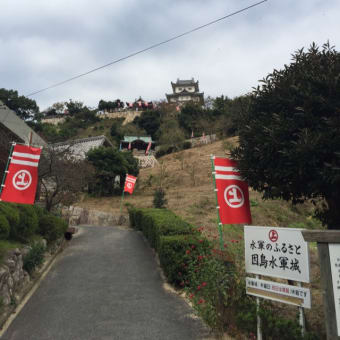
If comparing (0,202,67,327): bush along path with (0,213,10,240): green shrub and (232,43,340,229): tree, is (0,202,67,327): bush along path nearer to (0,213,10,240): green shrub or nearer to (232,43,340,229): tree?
(0,213,10,240): green shrub

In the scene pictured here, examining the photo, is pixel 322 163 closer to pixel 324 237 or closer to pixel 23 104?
pixel 324 237

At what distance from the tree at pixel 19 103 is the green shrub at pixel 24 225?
3992cm

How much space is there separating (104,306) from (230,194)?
12.7 ft

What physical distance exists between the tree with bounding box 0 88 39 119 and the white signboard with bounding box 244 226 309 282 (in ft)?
153

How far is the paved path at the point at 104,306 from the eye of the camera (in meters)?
5.08

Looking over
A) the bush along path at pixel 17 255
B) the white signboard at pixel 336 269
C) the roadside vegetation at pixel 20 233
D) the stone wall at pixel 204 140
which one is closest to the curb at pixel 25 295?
the bush along path at pixel 17 255

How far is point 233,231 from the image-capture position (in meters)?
14.0

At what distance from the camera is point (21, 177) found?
24.7 ft

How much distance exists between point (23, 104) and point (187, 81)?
56018 millimetres

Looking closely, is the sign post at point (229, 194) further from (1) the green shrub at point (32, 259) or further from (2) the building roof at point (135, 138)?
(2) the building roof at point (135, 138)

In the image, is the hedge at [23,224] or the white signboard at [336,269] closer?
the white signboard at [336,269]

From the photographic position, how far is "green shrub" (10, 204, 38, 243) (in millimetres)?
8125

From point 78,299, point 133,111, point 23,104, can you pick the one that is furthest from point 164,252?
point 133,111

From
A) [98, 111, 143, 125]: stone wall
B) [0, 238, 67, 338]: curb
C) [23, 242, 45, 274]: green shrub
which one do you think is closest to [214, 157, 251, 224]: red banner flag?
[0, 238, 67, 338]: curb
